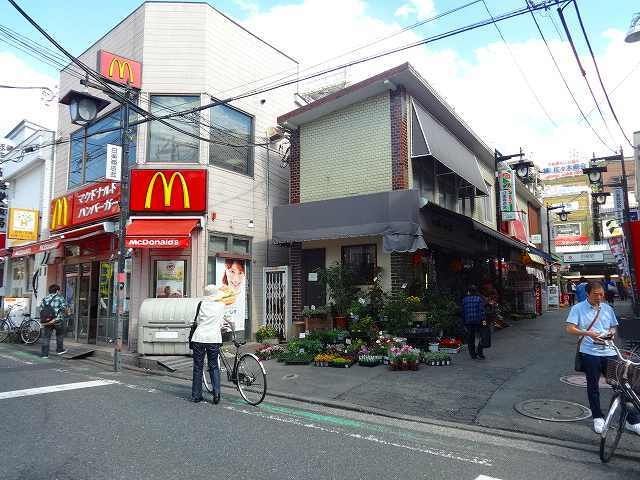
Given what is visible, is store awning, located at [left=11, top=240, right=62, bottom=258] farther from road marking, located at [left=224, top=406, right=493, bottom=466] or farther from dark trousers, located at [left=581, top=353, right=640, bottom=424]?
dark trousers, located at [left=581, top=353, right=640, bottom=424]

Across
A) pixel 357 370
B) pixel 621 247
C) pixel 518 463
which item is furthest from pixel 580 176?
pixel 518 463

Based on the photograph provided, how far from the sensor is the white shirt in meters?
7.23

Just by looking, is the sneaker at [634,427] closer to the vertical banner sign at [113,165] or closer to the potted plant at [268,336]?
the potted plant at [268,336]

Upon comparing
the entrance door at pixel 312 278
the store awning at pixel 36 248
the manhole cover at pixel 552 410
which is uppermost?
the store awning at pixel 36 248

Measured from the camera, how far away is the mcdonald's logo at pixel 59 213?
50.4 feet

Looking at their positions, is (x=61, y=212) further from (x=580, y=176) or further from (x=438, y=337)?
(x=580, y=176)

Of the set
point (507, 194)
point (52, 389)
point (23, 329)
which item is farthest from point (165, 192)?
point (507, 194)

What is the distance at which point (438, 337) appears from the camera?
1104 centimetres

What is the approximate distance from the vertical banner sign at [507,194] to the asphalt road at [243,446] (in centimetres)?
1441

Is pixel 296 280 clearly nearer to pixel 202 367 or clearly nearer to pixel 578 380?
pixel 202 367

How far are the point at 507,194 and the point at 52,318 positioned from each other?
16799mm

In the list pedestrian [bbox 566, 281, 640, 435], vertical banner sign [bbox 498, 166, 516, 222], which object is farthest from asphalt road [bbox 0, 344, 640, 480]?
vertical banner sign [bbox 498, 166, 516, 222]

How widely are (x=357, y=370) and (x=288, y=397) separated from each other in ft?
6.99

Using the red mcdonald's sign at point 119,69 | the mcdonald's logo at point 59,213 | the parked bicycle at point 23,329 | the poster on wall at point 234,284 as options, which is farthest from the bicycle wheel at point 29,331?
the red mcdonald's sign at point 119,69
